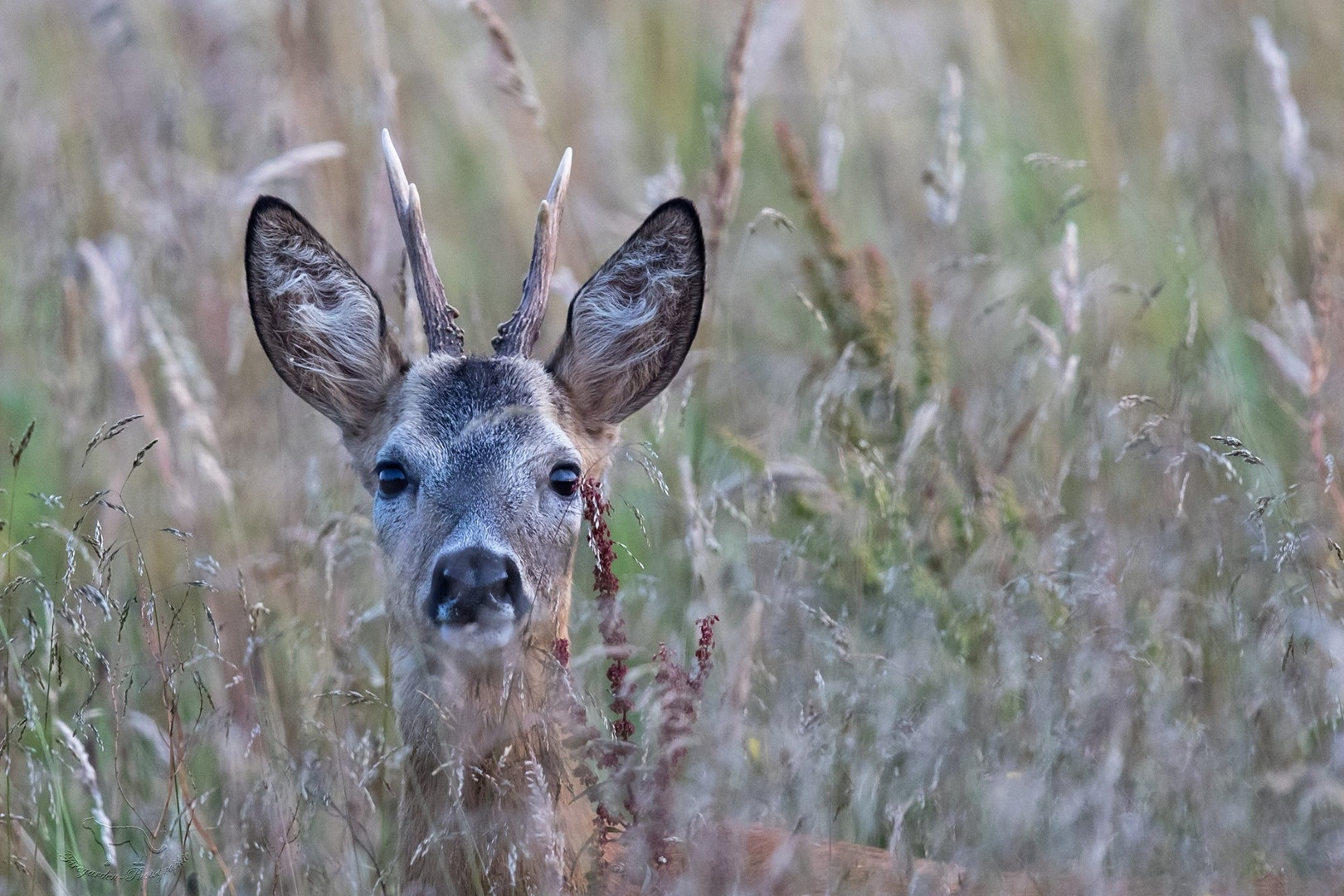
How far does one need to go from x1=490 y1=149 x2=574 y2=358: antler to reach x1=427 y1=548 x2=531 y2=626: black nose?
900 mm

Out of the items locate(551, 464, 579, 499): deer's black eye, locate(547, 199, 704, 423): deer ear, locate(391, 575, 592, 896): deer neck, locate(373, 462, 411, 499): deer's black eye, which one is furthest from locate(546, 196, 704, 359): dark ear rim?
locate(391, 575, 592, 896): deer neck

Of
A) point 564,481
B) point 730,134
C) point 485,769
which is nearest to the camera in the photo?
point 485,769

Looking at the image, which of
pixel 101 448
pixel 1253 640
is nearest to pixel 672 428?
pixel 101 448

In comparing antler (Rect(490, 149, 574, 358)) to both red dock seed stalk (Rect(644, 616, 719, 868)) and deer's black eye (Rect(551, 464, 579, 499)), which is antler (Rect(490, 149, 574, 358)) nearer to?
deer's black eye (Rect(551, 464, 579, 499))

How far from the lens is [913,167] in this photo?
693 cm

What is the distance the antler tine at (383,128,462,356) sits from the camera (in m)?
3.96

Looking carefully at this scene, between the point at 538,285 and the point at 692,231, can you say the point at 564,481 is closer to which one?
the point at 538,285

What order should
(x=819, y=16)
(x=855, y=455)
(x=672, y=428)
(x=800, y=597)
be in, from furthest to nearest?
(x=819, y=16) → (x=672, y=428) → (x=855, y=455) → (x=800, y=597)

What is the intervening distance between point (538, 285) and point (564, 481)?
0.52 meters

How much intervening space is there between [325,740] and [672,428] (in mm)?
2199

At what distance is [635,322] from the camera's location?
4.15 meters

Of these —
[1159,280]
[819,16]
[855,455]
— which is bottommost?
[1159,280]

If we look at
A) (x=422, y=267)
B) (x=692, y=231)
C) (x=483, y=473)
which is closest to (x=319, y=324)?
(x=422, y=267)

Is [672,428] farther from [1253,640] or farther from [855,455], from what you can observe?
[1253,640]
